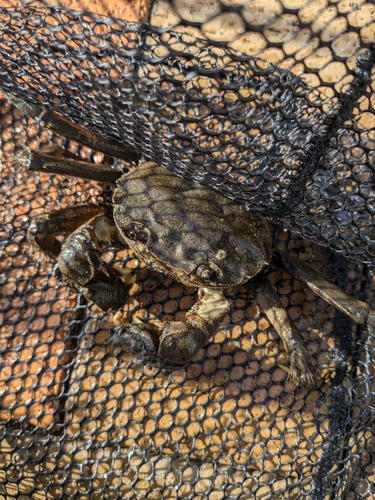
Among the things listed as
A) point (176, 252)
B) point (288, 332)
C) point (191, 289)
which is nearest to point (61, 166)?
point (176, 252)

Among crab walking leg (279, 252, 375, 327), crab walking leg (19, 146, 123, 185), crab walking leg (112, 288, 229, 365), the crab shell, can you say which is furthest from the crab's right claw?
crab walking leg (19, 146, 123, 185)

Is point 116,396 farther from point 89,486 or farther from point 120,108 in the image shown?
point 120,108

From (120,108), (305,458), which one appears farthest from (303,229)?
(305,458)

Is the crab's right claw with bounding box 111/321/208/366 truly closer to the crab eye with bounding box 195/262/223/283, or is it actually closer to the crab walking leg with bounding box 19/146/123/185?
the crab eye with bounding box 195/262/223/283

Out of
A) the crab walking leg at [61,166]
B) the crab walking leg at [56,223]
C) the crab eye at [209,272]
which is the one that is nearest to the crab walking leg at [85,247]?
the crab walking leg at [56,223]

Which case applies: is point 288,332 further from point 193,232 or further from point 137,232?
point 137,232

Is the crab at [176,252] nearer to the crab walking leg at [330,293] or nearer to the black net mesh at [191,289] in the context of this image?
the crab walking leg at [330,293]
